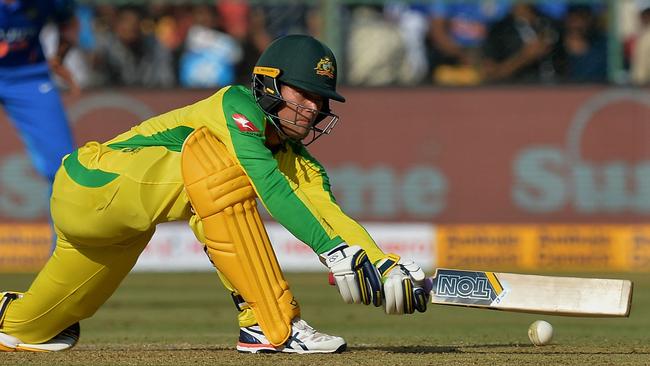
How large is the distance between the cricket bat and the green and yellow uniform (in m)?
0.31

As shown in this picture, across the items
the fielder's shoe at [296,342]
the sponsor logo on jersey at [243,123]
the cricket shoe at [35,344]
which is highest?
the sponsor logo on jersey at [243,123]

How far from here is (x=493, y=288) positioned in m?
5.20

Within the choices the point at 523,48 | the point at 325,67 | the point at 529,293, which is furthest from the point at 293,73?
the point at 523,48

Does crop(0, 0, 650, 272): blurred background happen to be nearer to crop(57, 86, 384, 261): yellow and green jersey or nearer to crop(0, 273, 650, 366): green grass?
crop(0, 273, 650, 366): green grass

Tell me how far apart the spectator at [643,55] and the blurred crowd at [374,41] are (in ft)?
0.03

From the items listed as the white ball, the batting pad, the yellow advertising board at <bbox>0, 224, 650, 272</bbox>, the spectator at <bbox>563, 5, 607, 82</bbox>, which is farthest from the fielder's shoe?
the spectator at <bbox>563, 5, 607, 82</bbox>

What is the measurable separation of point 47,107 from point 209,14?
15.9 ft

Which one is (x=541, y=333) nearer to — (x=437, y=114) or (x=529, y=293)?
(x=529, y=293)

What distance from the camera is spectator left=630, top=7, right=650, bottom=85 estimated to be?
41.1 feet

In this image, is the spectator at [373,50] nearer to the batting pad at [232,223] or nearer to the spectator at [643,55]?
the spectator at [643,55]

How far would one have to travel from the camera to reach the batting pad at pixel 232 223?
5.05 meters

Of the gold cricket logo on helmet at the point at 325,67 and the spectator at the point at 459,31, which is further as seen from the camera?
the spectator at the point at 459,31

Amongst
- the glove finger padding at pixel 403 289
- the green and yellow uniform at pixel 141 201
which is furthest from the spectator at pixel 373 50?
the glove finger padding at pixel 403 289

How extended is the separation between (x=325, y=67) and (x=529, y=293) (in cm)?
125
